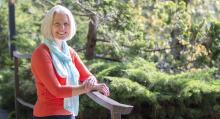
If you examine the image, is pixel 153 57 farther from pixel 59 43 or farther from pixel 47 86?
pixel 47 86

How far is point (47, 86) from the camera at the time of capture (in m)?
2.84

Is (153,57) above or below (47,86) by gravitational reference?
below

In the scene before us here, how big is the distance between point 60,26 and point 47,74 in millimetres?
311

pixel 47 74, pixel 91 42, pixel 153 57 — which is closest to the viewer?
pixel 47 74

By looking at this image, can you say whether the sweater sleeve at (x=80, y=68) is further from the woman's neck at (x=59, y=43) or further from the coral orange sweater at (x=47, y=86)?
the coral orange sweater at (x=47, y=86)

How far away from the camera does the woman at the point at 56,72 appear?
2.85m

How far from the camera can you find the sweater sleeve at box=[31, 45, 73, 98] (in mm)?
2824

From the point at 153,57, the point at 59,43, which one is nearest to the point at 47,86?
the point at 59,43

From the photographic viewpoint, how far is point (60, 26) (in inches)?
117

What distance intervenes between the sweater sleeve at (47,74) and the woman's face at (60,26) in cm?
14

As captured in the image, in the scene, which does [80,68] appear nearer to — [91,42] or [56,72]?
[56,72]

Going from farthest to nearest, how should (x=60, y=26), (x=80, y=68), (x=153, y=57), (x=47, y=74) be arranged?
1. (x=153, y=57)
2. (x=80, y=68)
3. (x=60, y=26)
4. (x=47, y=74)

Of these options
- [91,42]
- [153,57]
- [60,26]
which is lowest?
[153,57]

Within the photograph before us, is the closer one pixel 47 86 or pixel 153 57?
pixel 47 86
